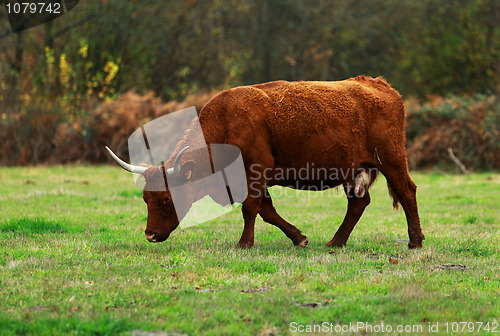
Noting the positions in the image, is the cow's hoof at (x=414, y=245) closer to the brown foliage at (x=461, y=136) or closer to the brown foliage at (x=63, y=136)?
the brown foliage at (x=461, y=136)

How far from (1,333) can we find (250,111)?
4.07 metres

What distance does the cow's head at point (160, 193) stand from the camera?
23.9 ft

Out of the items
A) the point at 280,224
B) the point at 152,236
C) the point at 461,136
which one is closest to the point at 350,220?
the point at 280,224

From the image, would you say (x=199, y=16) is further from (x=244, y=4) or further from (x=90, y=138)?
(x=90, y=138)

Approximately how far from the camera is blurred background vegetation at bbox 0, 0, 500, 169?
2022 cm

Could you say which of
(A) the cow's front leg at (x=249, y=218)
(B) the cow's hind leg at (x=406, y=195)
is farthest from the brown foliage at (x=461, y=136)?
(A) the cow's front leg at (x=249, y=218)

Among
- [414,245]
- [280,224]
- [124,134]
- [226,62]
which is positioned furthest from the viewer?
[226,62]

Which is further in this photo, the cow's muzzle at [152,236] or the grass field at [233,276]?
the cow's muzzle at [152,236]

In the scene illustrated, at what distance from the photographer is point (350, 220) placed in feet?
26.9

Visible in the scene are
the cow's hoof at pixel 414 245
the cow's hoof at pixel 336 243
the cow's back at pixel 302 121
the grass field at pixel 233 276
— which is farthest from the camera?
the cow's hoof at pixel 336 243

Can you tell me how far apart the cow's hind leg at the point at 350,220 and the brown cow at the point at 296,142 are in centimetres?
2

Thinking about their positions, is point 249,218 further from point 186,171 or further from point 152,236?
point 152,236

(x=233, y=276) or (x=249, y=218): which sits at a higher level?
(x=249, y=218)

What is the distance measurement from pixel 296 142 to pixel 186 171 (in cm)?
141
